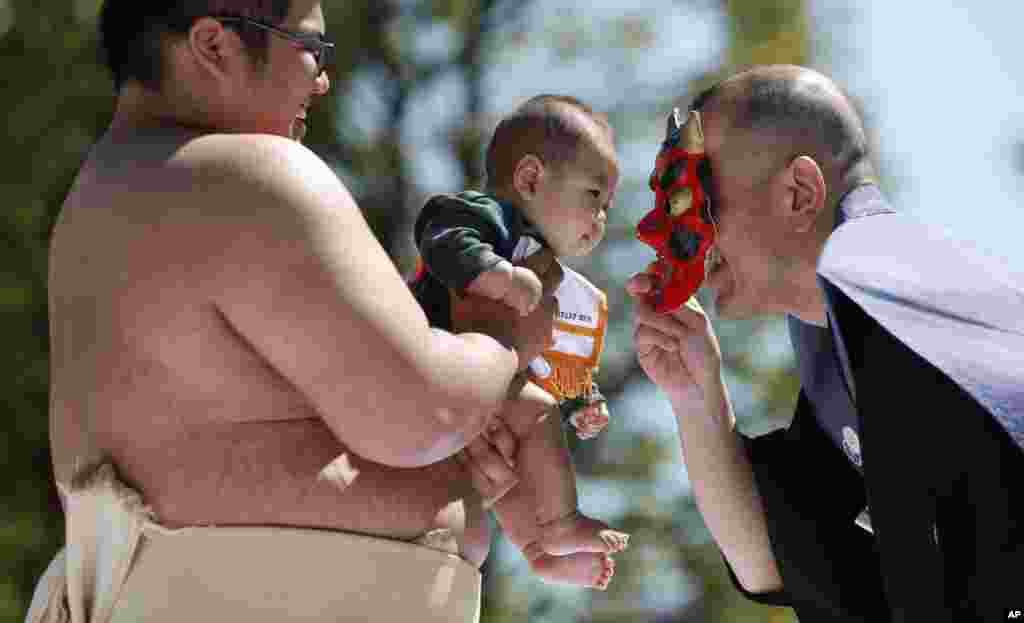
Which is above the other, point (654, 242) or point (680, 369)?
point (654, 242)

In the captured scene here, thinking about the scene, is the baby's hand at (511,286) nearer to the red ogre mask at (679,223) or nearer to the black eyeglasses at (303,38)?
the black eyeglasses at (303,38)

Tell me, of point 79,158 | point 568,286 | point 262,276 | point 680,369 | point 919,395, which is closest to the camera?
point 262,276

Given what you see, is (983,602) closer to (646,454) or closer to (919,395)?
(919,395)

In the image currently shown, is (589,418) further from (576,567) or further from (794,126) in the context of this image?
(794,126)

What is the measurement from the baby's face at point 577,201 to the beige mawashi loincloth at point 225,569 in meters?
0.93

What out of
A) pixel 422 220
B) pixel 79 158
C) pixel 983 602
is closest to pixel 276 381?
pixel 422 220

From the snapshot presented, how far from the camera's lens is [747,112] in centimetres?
342

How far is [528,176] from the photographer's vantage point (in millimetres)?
3166

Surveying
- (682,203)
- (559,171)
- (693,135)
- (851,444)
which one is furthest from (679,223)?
(851,444)

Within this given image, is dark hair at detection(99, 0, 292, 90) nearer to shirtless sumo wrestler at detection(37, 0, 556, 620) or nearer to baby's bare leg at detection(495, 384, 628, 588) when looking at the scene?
shirtless sumo wrestler at detection(37, 0, 556, 620)

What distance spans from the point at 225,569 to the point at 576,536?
2.71ft

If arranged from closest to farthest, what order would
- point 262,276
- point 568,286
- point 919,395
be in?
point 262,276
point 919,395
point 568,286


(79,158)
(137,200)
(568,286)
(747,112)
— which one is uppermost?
(137,200)

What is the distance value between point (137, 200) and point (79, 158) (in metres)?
6.76
